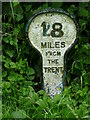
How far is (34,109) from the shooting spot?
2.49 metres

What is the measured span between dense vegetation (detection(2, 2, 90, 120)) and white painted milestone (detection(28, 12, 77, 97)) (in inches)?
4.6

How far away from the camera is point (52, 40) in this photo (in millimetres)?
2766

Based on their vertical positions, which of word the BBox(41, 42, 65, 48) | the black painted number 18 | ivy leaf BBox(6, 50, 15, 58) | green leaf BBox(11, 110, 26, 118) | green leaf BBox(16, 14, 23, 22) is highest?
green leaf BBox(16, 14, 23, 22)

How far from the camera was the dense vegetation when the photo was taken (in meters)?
2.66

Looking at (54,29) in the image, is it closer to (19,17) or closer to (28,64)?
(19,17)

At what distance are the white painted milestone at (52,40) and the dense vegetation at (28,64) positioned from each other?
0.12 m

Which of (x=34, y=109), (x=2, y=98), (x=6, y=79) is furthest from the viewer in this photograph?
(x=6, y=79)

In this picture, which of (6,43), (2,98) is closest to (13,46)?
(6,43)

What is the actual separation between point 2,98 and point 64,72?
0.49 m

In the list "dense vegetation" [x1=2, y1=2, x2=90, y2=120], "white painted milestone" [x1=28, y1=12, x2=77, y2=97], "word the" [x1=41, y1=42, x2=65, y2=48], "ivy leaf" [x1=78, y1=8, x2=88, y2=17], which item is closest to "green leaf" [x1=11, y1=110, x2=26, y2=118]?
"dense vegetation" [x1=2, y1=2, x2=90, y2=120]

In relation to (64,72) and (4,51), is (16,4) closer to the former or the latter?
(4,51)

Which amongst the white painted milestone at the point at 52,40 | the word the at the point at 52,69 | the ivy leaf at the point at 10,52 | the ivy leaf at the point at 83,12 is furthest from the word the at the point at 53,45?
the ivy leaf at the point at 83,12

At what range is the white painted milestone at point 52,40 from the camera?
9.04 ft

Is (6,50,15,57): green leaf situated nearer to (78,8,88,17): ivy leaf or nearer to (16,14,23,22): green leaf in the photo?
(16,14,23,22): green leaf
